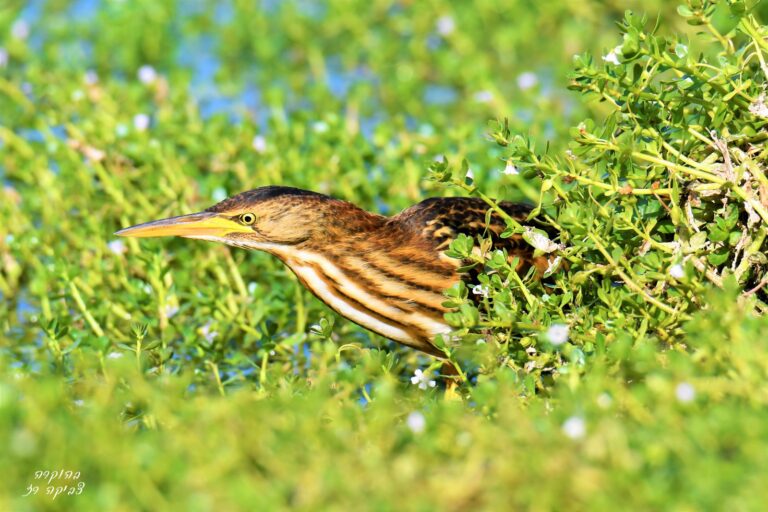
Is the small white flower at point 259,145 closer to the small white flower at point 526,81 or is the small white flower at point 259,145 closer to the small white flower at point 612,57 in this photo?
the small white flower at point 526,81

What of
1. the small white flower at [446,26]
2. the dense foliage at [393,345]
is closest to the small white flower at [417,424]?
the dense foliage at [393,345]

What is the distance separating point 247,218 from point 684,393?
2085 mm

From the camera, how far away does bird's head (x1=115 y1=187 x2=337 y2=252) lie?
471 centimetres

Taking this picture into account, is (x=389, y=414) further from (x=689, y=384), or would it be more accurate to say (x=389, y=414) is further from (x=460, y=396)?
(x=460, y=396)

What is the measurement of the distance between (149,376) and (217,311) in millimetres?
877

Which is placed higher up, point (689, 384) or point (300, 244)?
point (689, 384)

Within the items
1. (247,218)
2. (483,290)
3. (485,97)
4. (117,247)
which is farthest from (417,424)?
(485,97)

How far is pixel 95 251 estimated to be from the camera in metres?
5.98

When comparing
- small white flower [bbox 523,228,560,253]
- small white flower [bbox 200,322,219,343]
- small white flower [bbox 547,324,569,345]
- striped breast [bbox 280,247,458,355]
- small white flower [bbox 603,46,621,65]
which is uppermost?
small white flower [bbox 603,46,621,65]

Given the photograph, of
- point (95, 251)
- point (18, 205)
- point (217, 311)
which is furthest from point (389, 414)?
point (18, 205)

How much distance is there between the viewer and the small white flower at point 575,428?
9.79 feet

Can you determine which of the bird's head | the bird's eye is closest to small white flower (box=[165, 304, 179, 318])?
the bird's head

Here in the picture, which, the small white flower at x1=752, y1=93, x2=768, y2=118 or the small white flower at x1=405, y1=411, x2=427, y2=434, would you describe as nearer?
the small white flower at x1=405, y1=411, x2=427, y2=434

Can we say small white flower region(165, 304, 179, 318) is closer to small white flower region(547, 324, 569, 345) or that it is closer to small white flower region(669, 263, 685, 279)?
small white flower region(547, 324, 569, 345)
